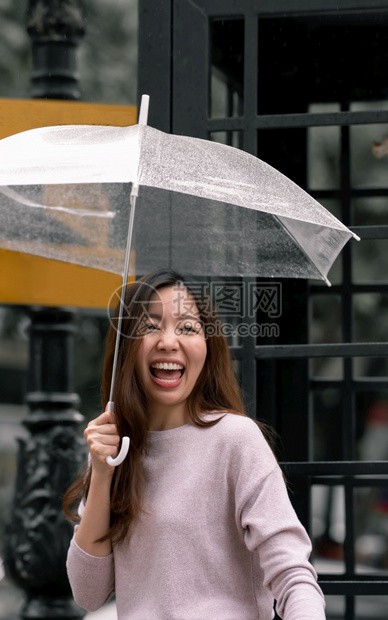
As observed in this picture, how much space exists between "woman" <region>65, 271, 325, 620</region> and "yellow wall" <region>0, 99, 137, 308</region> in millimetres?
1297

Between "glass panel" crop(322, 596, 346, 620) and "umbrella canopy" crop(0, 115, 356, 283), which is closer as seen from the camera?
"umbrella canopy" crop(0, 115, 356, 283)

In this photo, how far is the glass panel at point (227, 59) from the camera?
4035 mm

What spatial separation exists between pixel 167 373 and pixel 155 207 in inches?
36.1

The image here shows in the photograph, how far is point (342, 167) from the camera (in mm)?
4723

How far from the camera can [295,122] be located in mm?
3832

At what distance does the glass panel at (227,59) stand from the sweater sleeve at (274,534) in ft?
5.28

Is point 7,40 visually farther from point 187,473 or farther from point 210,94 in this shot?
point 187,473

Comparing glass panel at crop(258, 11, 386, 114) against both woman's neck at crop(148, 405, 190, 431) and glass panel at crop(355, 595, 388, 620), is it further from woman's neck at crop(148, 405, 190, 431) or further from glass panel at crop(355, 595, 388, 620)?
glass panel at crop(355, 595, 388, 620)

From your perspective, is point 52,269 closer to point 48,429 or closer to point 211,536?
point 48,429

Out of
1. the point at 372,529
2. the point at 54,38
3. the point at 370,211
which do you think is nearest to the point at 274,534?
the point at 54,38

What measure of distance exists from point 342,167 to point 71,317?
4.21 ft

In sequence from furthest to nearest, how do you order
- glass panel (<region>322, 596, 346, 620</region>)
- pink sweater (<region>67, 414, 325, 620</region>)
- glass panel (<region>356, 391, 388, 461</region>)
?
1. glass panel (<region>356, 391, 388, 461</region>)
2. glass panel (<region>322, 596, 346, 620</region>)
3. pink sweater (<region>67, 414, 325, 620</region>)

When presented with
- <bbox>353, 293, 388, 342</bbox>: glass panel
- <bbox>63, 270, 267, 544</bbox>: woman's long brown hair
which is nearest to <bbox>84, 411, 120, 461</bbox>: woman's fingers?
<bbox>63, 270, 267, 544</bbox>: woman's long brown hair

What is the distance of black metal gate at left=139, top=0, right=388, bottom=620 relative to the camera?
12.6 feet
